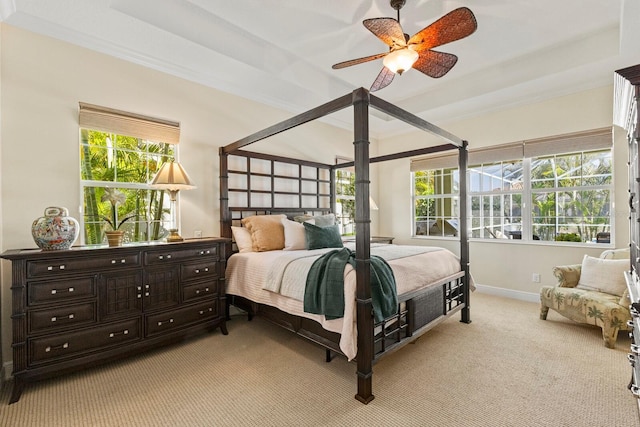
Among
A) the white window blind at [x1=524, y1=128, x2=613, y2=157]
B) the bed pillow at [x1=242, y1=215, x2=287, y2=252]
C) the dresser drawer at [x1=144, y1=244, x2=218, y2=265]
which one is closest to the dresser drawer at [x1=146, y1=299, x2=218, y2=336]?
the dresser drawer at [x1=144, y1=244, x2=218, y2=265]

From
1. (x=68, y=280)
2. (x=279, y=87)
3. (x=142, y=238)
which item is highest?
(x=279, y=87)

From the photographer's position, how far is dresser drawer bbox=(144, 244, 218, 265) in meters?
2.60

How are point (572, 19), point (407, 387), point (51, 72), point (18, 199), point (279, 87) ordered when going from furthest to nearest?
point (279, 87) < point (572, 19) < point (51, 72) < point (18, 199) < point (407, 387)

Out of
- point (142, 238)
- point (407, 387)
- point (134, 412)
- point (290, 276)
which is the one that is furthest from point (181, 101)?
point (407, 387)

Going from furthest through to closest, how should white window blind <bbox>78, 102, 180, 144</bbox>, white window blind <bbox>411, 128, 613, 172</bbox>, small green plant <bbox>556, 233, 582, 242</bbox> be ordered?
small green plant <bbox>556, 233, 582, 242</bbox> → white window blind <bbox>411, 128, 613, 172</bbox> → white window blind <bbox>78, 102, 180, 144</bbox>

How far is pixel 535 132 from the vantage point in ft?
13.4

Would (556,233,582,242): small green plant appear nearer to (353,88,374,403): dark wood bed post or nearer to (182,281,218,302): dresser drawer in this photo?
(353,88,374,403): dark wood bed post

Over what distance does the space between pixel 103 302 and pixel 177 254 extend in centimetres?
65

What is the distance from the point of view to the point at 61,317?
217 centimetres

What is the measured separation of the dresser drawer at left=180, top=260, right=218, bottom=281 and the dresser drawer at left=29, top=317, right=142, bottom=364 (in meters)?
0.52

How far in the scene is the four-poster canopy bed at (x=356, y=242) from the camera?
6.65 feet

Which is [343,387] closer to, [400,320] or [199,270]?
[400,320]

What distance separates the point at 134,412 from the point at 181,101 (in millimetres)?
2956

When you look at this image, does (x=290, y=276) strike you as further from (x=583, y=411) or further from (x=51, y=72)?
(x=51, y=72)
